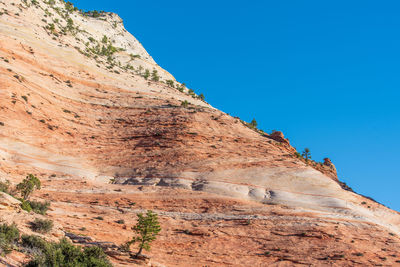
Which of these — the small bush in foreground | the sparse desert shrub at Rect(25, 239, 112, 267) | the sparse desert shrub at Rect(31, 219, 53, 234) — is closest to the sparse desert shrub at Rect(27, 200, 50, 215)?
the small bush in foreground

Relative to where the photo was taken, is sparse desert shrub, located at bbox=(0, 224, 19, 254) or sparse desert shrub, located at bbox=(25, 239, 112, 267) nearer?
sparse desert shrub, located at bbox=(25, 239, 112, 267)

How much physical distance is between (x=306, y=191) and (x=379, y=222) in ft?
21.3

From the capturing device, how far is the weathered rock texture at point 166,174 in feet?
88.4

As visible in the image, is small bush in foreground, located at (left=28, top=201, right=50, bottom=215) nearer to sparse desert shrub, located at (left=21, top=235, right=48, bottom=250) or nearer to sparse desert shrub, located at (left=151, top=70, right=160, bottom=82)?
sparse desert shrub, located at (left=21, top=235, right=48, bottom=250)

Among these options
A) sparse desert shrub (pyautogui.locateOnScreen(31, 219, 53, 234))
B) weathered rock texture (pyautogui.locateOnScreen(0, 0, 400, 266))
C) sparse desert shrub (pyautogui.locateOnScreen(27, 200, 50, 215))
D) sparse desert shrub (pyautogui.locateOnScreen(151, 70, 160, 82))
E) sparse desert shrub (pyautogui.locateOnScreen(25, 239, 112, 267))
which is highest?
sparse desert shrub (pyautogui.locateOnScreen(151, 70, 160, 82))

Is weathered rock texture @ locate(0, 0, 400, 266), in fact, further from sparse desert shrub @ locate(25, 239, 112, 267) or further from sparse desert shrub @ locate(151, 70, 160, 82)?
sparse desert shrub @ locate(151, 70, 160, 82)

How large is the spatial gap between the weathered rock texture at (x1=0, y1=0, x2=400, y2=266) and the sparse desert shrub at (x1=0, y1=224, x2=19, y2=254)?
249 inches

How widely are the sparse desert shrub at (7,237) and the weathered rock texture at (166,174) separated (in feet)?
20.8

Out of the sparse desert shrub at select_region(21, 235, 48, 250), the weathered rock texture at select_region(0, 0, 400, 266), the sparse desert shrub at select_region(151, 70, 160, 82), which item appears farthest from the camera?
the sparse desert shrub at select_region(151, 70, 160, 82)

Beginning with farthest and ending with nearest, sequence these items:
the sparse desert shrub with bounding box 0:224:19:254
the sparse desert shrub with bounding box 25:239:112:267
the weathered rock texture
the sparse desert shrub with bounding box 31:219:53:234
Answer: the weathered rock texture, the sparse desert shrub with bounding box 31:219:53:234, the sparse desert shrub with bounding box 0:224:19:254, the sparse desert shrub with bounding box 25:239:112:267

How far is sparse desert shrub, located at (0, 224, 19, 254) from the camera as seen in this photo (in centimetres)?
1287

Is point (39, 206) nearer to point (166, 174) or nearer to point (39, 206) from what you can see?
point (39, 206)

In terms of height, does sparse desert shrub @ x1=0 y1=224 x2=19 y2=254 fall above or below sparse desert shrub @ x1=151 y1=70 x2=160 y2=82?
below

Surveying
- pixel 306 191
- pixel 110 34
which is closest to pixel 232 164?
pixel 306 191
